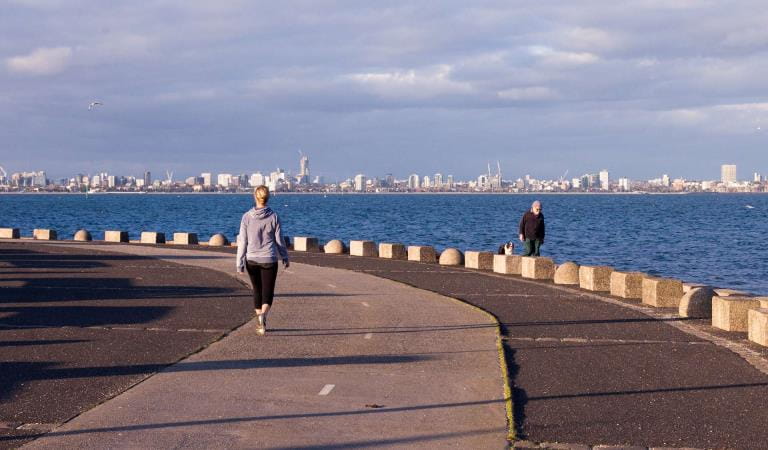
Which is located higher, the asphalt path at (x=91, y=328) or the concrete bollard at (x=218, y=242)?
the asphalt path at (x=91, y=328)

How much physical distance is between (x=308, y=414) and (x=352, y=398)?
78cm

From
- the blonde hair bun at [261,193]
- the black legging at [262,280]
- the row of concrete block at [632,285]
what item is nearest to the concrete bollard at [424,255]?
the row of concrete block at [632,285]

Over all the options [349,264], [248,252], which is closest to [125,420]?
[248,252]

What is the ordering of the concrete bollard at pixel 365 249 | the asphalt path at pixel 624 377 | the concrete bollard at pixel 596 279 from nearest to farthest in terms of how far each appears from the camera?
the asphalt path at pixel 624 377
the concrete bollard at pixel 596 279
the concrete bollard at pixel 365 249

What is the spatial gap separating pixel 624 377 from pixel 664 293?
7.84 meters

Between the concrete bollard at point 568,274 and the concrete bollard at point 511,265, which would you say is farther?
the concrete bollard at point 511,265

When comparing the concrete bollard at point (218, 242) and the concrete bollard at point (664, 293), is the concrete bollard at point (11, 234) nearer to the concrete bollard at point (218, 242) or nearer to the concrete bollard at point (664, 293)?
the concrete bollard at point (218, 242)

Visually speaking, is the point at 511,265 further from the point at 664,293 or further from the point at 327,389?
the point at 327,389

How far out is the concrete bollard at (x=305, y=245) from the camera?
119ft

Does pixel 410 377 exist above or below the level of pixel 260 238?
below

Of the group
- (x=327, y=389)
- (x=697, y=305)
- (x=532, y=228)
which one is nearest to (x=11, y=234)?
(x=532, y=228)

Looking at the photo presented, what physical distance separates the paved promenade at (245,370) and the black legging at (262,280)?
0.45 m

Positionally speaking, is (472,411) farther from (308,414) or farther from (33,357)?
(33,357)

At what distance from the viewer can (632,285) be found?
19.9 m
